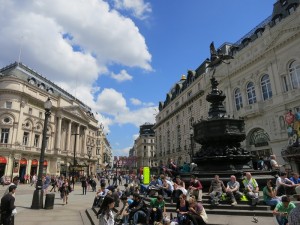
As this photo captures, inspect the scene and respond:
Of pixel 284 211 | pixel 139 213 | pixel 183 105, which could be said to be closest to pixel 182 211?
pixel 139 213

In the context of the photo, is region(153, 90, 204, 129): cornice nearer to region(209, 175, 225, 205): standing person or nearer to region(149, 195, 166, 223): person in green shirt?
region(209, 175, 225, 205): standing person

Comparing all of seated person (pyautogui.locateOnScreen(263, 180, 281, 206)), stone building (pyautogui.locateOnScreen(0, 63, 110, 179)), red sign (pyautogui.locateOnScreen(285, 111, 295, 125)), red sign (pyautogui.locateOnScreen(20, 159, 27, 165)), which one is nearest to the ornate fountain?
seated person (pyautogui.locateOnScreen(263, 180, 281, 206))

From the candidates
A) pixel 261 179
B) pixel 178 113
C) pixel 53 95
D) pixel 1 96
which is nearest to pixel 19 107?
pixel 1 96

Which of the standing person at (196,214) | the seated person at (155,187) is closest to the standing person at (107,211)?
the standing person at (196,214)

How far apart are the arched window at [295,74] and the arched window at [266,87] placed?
10.2ft

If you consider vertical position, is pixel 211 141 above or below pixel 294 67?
below

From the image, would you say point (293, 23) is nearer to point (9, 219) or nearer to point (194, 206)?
point (194, 206)

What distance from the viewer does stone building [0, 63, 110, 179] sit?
4325 cm

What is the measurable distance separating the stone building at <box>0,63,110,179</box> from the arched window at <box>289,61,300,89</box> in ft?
110

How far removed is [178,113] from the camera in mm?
55969

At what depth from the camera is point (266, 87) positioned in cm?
2983

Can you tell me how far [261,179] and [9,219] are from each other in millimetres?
9061

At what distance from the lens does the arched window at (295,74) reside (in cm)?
2565

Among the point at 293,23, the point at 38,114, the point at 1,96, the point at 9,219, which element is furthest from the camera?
the point at 38,114
